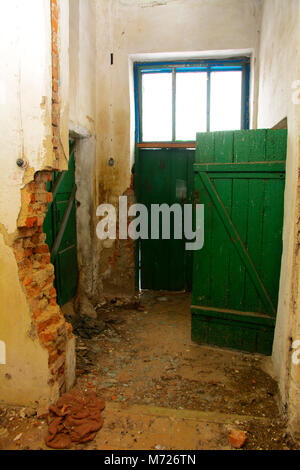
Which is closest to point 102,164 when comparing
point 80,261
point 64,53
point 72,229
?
point 72,229

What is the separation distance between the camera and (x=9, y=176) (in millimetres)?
2453

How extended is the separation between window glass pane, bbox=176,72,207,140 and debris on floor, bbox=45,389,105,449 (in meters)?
3.94

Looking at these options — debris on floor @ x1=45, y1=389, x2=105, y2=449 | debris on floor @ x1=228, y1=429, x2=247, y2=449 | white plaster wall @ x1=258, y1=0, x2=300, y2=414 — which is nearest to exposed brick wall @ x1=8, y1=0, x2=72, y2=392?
debris on floor @ x1=45, y1=389, x2=105, y2=449

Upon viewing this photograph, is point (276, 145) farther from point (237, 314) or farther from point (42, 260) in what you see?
point (42, 260)

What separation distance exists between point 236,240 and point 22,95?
234cm

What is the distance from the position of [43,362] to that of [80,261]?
2.46 metres

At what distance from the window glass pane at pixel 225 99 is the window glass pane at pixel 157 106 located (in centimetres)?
66

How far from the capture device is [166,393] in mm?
3010

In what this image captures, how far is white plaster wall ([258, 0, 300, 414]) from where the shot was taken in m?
2.62

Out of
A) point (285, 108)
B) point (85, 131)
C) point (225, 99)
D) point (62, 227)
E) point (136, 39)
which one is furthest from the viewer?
point (225, 99)

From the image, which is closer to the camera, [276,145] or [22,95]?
[22,95]

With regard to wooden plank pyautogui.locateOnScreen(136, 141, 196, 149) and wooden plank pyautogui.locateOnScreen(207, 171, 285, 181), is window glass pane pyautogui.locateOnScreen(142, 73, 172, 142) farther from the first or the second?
wooden plank pyautogui.locateOnScreen(207, 171, 285, 181)

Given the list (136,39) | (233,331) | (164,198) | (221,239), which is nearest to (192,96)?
(136,39)

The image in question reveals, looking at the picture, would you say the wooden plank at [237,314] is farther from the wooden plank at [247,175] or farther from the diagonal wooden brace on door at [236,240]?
the wooden plank at [247,175]
